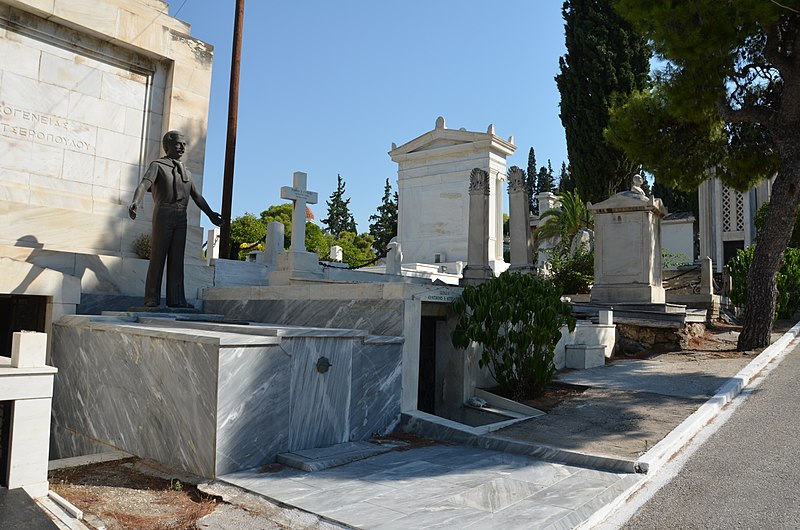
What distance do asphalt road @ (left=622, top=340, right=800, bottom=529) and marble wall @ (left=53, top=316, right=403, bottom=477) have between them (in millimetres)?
2828

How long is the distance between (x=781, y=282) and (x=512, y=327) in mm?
11475

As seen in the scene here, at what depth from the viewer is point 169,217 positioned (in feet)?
25.7

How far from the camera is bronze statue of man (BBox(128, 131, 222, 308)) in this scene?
25.5 feet

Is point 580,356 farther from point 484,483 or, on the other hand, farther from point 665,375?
point 484,483

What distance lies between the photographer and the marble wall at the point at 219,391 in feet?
15.7

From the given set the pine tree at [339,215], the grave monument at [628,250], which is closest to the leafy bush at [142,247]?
the grave monument at [628,250]

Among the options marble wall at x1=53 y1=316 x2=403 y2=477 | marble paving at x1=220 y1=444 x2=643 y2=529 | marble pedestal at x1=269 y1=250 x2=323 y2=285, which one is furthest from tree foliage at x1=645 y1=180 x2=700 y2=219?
marble paving at x1=220 y1=444 x2=643 y2=529

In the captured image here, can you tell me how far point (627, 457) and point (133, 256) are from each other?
28.0 feet

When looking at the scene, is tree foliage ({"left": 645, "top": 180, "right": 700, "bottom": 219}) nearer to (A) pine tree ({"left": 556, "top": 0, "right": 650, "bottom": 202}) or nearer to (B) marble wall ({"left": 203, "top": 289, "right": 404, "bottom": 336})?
(A) pine tree ({"left": 556, "top": 0, "right": 650, "bottom": 202})

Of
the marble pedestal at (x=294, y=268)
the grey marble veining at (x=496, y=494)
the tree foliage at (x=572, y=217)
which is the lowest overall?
Result: the grey marble veining at (x=496, y=494)

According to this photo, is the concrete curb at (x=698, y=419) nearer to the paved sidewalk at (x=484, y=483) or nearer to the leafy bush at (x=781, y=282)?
the paved sidewalk at (x=484, y=483)

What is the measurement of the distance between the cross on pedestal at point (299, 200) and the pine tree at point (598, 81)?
606 inches

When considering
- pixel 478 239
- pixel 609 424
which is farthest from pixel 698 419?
pixel 478 239

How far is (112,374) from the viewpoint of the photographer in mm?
6082
